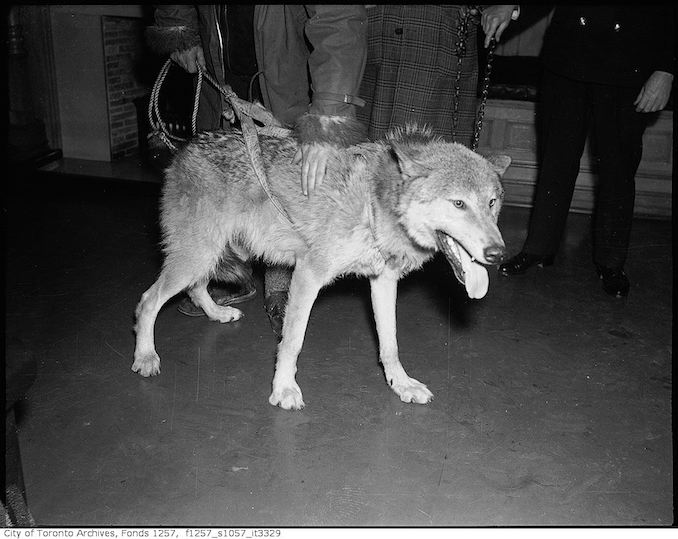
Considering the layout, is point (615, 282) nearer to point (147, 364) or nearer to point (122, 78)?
point (147, 364)

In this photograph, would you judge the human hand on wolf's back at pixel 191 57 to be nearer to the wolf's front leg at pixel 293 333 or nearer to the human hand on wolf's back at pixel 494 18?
the wolf's front leg at pixel 293 333

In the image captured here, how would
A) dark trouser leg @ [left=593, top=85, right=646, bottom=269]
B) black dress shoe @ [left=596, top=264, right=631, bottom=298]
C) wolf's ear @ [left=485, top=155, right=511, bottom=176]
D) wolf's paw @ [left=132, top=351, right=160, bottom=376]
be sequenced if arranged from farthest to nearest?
black dress shoe @ [left=596, top=264, right=631, bottom=298] → dark trouser leg @ [left=593, top=85, right=646, bottom=269] → wolf's paw @ [left=132, top=351, right=160, bottom=376] → wolf's ear @ [left=485, top=155, right=511, bottom=176]

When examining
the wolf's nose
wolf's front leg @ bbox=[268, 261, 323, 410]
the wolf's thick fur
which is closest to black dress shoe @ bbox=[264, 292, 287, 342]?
the wolf's thick fur

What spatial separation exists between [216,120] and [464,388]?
5.91ft

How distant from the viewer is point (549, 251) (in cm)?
429

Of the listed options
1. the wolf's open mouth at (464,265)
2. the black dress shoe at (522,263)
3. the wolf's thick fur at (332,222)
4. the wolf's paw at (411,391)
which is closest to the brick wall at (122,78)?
the wolf's thick fur at (332,222)

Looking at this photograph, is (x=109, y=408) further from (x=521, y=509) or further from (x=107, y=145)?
(x=107, y=145)

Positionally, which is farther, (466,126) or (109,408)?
(466,126)

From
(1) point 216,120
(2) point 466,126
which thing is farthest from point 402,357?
(1) point 216,120

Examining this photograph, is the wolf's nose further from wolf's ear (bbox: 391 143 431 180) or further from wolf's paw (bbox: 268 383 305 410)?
wolf's paw (bbox: 268 383 305 410)

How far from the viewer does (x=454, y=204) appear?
82.4 inches

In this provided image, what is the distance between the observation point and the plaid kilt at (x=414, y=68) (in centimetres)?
297

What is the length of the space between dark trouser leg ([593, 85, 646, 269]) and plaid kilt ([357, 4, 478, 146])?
44.6 inches

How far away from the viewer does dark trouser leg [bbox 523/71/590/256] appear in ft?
12.9
